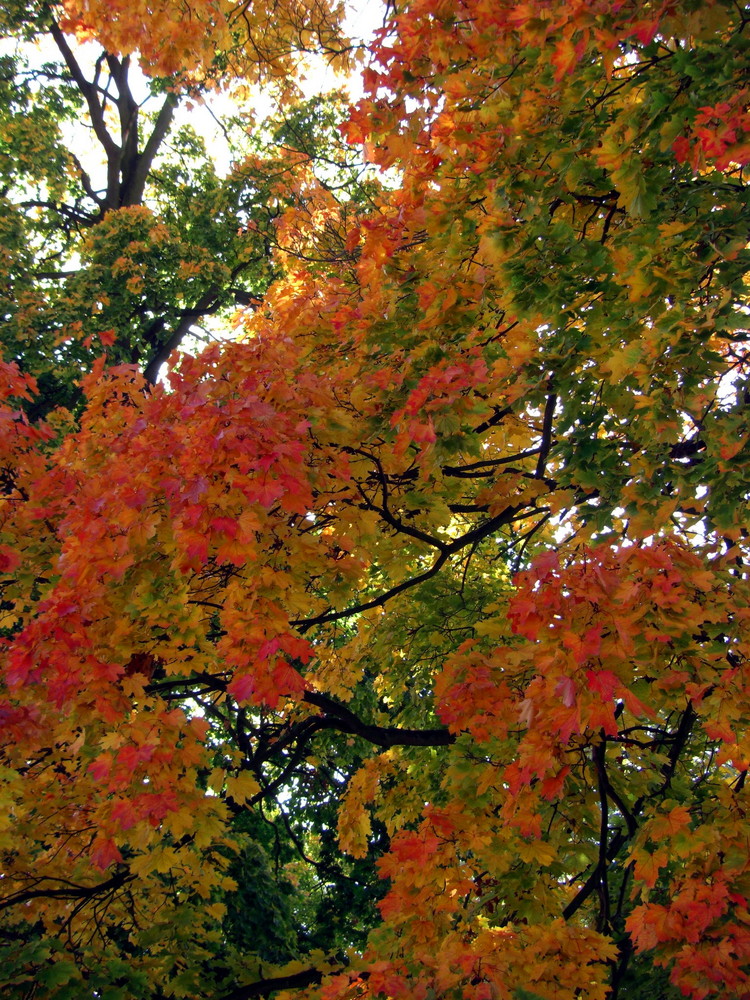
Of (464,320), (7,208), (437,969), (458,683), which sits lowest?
(437,969)

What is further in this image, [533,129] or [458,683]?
[458,683]

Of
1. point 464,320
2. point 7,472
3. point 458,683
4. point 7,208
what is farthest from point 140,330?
point 458,683

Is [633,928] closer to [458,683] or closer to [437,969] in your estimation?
[437,969]

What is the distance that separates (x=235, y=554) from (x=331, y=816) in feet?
30.1

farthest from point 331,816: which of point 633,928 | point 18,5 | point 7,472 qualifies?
point 18,5

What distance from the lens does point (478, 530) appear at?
4941 millimetres

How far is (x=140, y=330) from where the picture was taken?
40.7ft

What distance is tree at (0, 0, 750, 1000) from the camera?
3156mm

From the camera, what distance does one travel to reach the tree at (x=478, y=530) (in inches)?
124

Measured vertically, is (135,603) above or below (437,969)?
above

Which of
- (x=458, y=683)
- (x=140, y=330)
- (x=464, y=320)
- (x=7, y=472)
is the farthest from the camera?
(x=140, y=330)

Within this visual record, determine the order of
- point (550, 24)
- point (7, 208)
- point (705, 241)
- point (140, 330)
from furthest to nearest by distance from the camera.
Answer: point (140, 330) → point (7, 208) → point (705, 241) → point (550, 24)

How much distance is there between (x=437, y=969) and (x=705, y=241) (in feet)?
11.4

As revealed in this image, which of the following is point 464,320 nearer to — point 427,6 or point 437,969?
point 427,6
